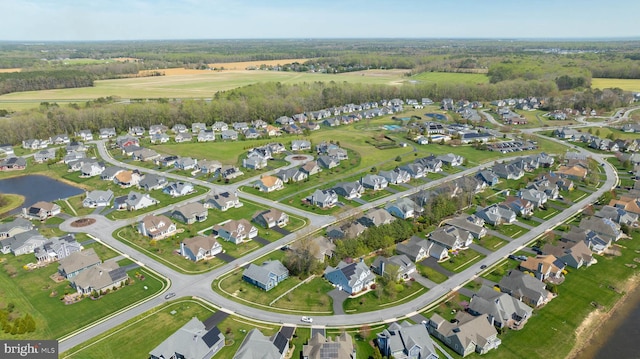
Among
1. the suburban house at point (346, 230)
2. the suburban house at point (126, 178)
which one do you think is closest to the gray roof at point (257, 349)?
the suburban house at point (346, 230)

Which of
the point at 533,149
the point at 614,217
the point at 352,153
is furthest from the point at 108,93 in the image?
the point at 614,217

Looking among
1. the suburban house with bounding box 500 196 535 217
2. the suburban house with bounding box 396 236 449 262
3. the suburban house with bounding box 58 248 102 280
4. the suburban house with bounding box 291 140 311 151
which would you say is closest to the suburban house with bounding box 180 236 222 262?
the suburban house with bounding box 58 248 102 280

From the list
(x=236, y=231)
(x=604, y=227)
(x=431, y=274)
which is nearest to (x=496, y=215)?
(x=604, y=227)

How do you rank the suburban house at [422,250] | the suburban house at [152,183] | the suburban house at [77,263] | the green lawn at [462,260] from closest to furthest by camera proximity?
the suburban house at [77,263] → the green lawn at [462,260] → the suburban house at [422,250] → the suburban house at [152,183]

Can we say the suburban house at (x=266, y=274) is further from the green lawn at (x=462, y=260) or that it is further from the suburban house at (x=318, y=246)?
the green lawn at (x=462, y=260)

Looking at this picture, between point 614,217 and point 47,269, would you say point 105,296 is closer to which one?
point 47,269
